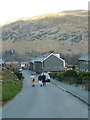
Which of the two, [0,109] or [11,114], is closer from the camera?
[11,114]

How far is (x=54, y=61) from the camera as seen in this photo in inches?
3359

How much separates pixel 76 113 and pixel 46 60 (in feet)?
239

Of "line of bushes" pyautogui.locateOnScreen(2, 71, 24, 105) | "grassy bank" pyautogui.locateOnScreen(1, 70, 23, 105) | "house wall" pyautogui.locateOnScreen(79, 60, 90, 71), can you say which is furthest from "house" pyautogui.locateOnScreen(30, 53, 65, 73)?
"line of bushes" pyautogui.locateOnScreen(2, 71, 24, 105)

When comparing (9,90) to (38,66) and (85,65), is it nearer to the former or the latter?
(85,65)

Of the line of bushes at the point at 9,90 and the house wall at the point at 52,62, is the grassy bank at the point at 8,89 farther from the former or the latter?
the house wall at the point at 52,62

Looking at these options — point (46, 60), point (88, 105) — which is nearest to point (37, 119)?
point (88, 105)

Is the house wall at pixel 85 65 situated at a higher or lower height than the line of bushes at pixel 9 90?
higher

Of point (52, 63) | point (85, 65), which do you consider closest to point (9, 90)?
point (85, 65)

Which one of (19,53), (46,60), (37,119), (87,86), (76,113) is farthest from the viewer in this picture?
(19,53)

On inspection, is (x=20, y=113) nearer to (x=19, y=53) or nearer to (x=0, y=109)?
(x=0, y=109)

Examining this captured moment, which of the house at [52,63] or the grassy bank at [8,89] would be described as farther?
the house at [52,63]

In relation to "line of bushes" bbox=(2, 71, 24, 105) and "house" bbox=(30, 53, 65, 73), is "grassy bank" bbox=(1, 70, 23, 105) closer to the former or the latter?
"line of bushes" bbox=(2, 71, 24, 105)

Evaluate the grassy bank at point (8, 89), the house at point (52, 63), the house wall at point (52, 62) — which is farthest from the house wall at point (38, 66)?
the grassy bank at point (8, 89)

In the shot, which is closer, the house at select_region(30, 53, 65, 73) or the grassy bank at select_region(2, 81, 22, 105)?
the grassy bank at select_region(2, 81, 22, 105)
